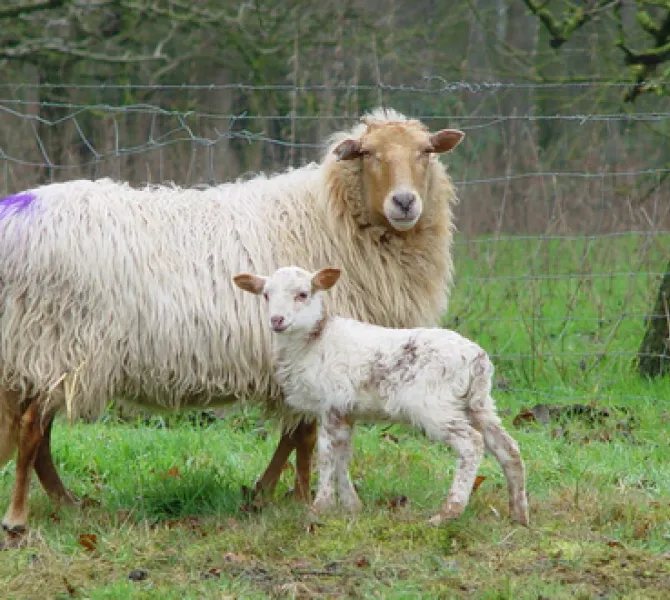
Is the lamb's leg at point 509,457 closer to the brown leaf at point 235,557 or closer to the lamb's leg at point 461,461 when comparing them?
the lamb's leg at point 461,461

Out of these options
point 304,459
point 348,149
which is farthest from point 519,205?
point 304,459

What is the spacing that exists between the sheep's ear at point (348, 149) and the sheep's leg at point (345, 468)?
1250 mm

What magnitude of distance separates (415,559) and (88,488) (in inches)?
78.3

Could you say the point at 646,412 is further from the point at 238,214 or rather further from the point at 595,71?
the point at 595,71

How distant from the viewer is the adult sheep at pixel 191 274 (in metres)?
4.67

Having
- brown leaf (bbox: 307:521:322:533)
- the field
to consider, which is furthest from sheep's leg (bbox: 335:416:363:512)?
brown leaf (bbox: 307:521:322:533)

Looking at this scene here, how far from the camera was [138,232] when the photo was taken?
16.0 ft

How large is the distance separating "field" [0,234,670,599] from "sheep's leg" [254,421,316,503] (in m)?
0.14

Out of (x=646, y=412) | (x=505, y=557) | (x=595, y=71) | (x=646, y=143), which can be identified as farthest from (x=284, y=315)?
(x=646, y=143)

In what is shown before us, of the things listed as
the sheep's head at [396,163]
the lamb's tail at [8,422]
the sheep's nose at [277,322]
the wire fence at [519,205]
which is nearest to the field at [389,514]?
the wire fence at [519,205]

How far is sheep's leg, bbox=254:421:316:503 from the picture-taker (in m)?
5.08

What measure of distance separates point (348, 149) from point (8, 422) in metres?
1.85

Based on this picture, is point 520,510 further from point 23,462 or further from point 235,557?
point 23,462

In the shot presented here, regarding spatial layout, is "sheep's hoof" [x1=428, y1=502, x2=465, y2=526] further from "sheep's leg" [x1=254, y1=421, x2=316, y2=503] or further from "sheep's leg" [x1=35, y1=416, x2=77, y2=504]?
"sheep's leg" [x1=35, y1=416, x2=77, y2=504]
